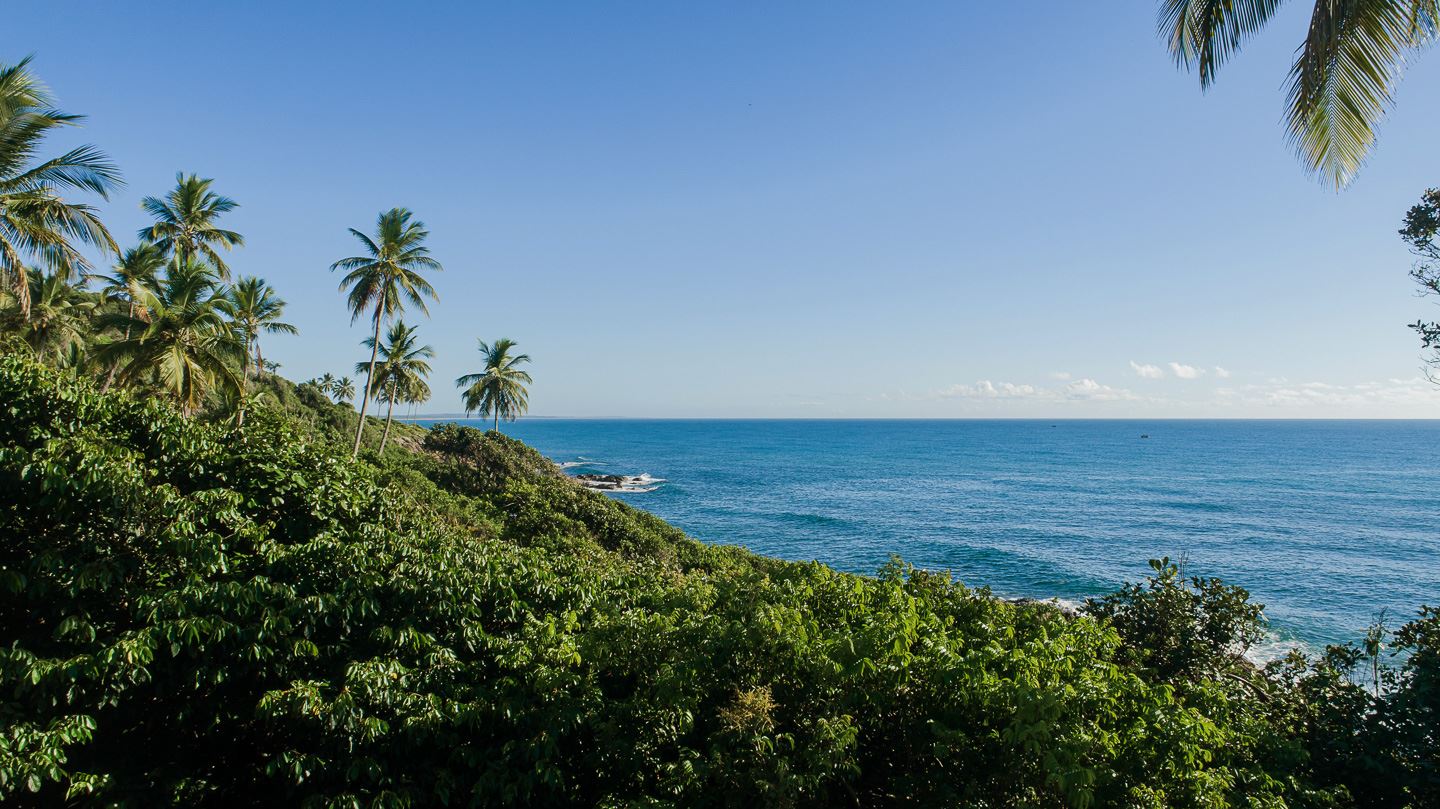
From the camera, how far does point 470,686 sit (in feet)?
21.4

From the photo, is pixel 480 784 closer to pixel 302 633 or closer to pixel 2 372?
pixel 302 633

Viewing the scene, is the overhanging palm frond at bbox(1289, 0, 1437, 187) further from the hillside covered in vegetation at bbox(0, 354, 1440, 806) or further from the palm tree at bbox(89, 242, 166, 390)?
the palm tree at bbox(89, 242, 166, 390)

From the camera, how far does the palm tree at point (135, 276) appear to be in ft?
68.4

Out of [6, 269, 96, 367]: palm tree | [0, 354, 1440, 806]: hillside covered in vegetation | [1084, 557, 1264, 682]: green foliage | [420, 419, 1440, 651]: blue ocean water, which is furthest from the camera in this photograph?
[420, 419, 1440, 651]: blue ocean water

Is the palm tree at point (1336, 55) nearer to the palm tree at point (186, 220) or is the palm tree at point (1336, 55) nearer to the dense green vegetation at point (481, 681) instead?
the dense green vegetation at point (481, 681)

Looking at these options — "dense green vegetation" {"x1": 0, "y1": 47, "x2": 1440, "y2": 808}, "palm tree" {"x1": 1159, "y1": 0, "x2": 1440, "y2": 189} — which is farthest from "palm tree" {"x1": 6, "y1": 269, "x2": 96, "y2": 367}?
"palm tree" {"x1": 1159, "y1": 0, "x2": 1440, "y2": 189}

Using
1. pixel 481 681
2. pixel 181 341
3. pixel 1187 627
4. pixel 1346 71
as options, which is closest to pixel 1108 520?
pixel 1187 627

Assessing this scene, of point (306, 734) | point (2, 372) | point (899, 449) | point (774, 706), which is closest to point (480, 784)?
point (306, 734)

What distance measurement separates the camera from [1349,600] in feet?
87.1

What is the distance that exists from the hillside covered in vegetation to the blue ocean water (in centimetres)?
1428

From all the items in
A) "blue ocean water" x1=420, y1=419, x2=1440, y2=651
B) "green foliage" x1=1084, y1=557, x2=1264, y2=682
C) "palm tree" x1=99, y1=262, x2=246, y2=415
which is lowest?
"blue ocean water" x1=420, y1=419, x2=1440, y2=651

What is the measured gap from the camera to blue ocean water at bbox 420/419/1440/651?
29297 mm

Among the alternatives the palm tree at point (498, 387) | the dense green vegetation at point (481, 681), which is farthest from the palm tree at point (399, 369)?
the dense green vegetation at point (481, 681)

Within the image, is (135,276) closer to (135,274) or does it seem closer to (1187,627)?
(135,274)
